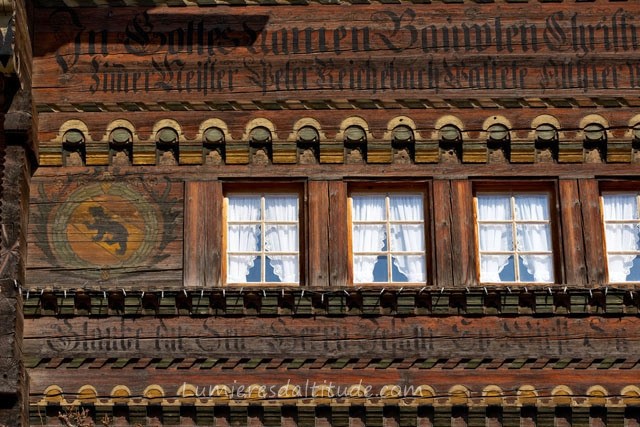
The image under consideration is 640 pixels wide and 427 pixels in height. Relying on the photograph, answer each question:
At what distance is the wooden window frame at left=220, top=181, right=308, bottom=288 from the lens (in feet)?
60.1

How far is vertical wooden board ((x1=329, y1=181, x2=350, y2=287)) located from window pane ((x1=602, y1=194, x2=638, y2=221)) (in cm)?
283

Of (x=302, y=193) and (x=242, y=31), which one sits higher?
(x=242, y=31)

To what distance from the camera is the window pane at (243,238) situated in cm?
1850

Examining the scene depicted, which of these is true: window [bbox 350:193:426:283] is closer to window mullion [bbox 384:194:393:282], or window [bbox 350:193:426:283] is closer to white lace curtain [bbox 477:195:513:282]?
window mullion [bbox 384:194:393:282]

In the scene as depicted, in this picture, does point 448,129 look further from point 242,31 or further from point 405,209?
point 242,31

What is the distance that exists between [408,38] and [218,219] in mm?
2935

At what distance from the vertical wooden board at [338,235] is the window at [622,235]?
2.81 m

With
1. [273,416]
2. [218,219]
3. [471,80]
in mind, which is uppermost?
[471,80]

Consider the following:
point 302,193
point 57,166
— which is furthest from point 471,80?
point 57,166

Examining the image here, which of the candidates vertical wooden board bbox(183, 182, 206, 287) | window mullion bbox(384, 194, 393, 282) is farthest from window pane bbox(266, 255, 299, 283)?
window mullion bbox(384, 194, 393, 282)

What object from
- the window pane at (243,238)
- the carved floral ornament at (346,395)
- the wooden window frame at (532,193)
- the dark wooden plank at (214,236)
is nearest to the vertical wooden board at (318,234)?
the window pane at (243,238)

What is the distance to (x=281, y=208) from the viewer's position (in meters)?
18.7

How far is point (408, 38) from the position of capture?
19.1 m

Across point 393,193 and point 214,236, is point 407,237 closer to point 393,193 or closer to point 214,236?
point 393,193
